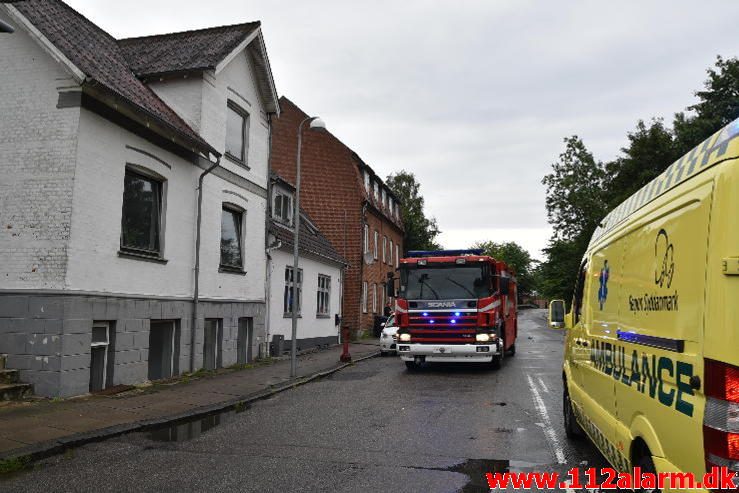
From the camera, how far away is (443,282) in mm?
14539

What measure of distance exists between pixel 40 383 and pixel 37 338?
747 millimetres

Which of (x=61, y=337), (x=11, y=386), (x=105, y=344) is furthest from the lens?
(x=105, y=344)

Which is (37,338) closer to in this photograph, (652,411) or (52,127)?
(52,127)

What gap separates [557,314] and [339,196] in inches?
954

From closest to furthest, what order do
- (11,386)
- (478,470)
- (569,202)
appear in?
(478,470), (11,386), (569,202)

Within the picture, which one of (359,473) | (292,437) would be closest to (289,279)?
(292,437)

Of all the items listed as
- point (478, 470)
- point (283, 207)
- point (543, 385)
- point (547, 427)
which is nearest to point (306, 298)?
point (283, 207)

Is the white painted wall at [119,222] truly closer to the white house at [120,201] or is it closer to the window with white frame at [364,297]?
the white house at [120,201]

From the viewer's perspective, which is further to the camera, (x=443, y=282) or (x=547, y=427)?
(x=443, y=282)

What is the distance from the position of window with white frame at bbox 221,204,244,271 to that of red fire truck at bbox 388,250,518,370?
178 inches

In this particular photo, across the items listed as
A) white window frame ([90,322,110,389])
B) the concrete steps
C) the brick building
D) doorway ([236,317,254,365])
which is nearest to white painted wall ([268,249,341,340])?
doorway ([236,317,254,365])

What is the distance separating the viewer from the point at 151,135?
12.4 m

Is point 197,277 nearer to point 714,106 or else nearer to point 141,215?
point 141,215

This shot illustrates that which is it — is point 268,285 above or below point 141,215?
below
